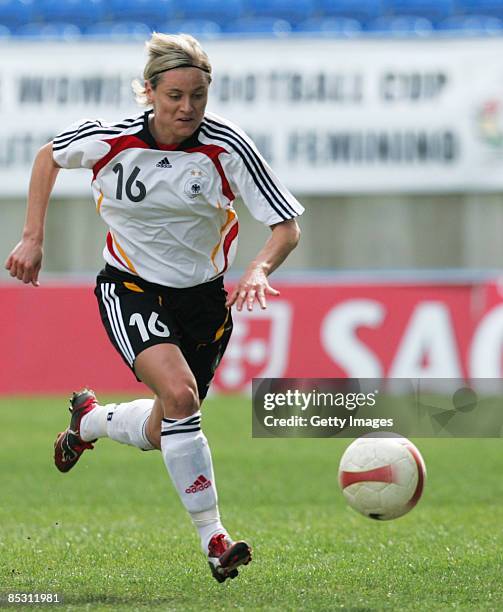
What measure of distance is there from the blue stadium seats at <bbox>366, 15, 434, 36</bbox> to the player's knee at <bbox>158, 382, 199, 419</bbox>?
1192 centimetres

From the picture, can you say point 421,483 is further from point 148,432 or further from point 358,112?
point 358,112

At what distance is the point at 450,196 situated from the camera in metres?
15.1

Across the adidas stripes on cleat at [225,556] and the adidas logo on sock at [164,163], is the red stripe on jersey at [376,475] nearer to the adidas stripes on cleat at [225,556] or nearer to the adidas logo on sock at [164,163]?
the adidas stripes on cleat at [225,556]

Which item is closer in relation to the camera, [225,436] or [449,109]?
[225,436]

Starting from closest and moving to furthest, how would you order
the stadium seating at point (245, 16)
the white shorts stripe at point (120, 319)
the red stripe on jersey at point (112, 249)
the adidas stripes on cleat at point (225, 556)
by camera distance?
the adidas stripes on cleat at point (225, 556) < the white shorts stripe at point (120, 319) < the red stripe on jersey at point (112, 249) < the stadium seating at point (245, 16)

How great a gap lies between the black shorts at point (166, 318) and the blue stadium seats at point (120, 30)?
11.1 meters

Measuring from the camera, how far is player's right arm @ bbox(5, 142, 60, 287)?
4961 millimetres

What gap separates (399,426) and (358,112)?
10276 millimetres

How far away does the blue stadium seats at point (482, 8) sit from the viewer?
53.6 ft

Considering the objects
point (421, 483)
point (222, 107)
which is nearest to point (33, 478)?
point (421, 483)

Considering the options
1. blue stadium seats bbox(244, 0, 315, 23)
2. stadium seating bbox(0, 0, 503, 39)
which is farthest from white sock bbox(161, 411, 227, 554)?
blue stadium seats bbox(244, 0, 315, 23)

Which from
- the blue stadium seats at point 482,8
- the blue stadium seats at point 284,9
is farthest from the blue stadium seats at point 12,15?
the blue stadium seats at point 482,8

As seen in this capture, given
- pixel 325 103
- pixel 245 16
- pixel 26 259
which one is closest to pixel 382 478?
pixel 26 259

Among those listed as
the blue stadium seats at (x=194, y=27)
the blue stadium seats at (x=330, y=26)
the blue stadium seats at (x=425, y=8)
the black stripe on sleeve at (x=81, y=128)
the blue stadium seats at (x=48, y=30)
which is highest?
the blue stadium seats at (x=425, y=8)
